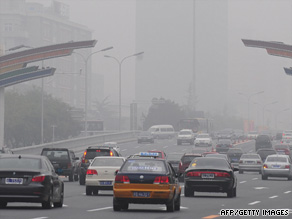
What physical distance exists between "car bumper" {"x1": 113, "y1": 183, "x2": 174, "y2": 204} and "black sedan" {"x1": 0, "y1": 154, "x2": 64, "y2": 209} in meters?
1.71

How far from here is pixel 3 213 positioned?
20.2 m

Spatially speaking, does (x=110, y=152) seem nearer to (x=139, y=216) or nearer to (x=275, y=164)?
(x=275, y=164)

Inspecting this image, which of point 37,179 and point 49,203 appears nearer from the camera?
point 37,179

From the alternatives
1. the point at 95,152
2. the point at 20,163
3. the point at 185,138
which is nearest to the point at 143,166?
the point at 20,163

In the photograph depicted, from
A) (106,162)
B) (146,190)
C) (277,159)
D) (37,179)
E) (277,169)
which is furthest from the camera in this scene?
(277,159)

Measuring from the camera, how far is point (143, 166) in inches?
891

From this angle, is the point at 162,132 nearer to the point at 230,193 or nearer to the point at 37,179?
the point at 230,193

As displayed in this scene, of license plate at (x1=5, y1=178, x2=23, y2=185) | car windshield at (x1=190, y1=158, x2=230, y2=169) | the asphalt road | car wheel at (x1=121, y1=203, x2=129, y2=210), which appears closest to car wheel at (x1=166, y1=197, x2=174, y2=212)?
the asphalt road

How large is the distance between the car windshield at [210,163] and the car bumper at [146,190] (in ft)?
29.6

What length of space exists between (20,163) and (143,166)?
3.11 metres

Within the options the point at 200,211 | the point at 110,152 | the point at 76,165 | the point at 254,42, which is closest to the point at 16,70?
the point at 254,42

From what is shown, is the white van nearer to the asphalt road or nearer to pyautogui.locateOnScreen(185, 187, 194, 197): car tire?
the asphalt road

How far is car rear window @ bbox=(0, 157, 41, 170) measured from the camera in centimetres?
2158

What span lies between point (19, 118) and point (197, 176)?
94.9m
